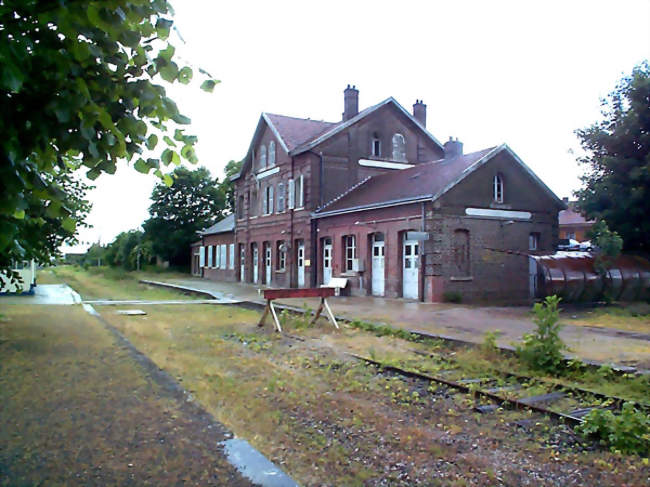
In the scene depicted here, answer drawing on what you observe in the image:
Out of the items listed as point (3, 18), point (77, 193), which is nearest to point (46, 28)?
point (3, 18)

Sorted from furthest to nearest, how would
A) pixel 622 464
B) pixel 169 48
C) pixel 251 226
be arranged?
pixel 251 226 → pixel 622 464 → pixel 169 48

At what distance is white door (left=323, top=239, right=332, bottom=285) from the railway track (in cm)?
1875

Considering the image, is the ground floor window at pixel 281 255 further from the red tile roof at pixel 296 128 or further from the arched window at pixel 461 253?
the arched window at pixel 461 253

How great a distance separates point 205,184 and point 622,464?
55003 millimetres

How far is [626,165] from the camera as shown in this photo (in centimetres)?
2291

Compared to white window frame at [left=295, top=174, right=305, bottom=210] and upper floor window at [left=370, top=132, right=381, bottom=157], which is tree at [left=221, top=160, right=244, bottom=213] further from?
upper floor window at [left=370, top=132, right=381, bottom=157]

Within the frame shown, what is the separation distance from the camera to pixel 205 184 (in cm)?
5747

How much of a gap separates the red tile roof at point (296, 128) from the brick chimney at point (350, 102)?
3.14ft

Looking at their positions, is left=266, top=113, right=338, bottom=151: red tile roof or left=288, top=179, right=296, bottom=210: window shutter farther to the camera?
left=266, top=113, right=338, bottom=151: red tile roof

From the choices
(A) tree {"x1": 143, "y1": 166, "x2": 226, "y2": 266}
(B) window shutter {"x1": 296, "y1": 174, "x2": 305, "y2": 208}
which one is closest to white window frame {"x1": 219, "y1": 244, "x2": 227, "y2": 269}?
(A) tree {"x1": 143, "y1": 166, "x2": 226, "y2": 266}

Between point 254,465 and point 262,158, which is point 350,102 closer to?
point 262,158

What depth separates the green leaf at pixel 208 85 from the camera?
149 inches

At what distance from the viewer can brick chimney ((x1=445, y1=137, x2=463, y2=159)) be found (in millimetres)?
27191

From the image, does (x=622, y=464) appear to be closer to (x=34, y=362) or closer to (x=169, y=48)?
(x=169, y=48)
